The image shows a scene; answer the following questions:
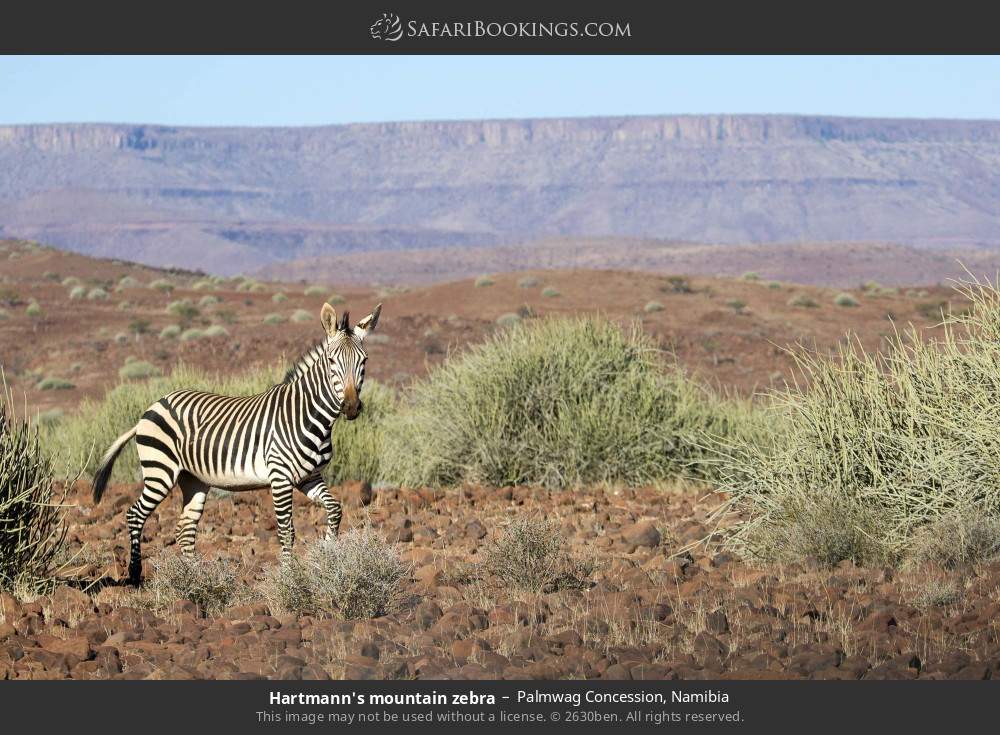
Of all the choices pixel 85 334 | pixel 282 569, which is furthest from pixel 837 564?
pixel 85 334

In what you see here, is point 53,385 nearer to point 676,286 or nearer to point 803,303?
point 676,286

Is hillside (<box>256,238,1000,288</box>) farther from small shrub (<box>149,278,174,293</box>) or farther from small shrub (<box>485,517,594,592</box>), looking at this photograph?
small shrub (<box>485,517,594,592</box>)

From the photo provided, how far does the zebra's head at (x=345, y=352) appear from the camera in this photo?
8086 millimetres

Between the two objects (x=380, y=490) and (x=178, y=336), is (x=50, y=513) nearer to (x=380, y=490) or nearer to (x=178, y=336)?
(x=380, y=490)

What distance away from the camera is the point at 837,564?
8.82 meters

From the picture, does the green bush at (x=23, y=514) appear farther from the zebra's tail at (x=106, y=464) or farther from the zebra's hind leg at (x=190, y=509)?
the zebra's hind leg at (x=190, y=509)

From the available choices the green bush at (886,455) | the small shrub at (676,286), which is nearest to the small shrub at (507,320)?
the small shrub at (676,286)

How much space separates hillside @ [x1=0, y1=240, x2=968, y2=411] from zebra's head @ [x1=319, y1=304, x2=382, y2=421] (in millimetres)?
18936

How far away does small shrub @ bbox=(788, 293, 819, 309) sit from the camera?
42.8m

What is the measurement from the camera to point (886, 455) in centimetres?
955

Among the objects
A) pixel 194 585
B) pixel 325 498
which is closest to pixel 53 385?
pixel 325 498

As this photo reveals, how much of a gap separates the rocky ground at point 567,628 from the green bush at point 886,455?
0.40 m

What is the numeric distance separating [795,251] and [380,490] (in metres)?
116
